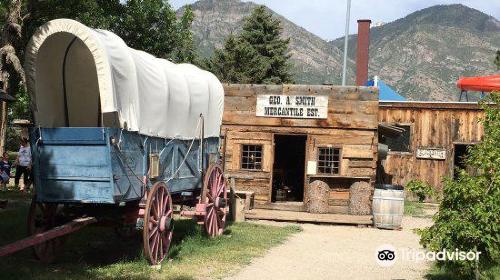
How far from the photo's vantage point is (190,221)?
1299 centimetres

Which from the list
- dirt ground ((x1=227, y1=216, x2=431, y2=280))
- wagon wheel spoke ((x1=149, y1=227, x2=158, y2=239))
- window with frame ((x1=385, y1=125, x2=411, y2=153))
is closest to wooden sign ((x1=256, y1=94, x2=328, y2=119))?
dirt ground ((x1=227, y1=216, x2=431, y2=280))

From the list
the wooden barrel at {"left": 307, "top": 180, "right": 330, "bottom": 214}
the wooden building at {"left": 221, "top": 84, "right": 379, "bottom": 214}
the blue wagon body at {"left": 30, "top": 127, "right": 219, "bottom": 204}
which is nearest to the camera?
the blue wagon body at {"left": 30, "top": 127, "right": 219, "bottom": 204}

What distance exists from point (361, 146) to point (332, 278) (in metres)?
7.76

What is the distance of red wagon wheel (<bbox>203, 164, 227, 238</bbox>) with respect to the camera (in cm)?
1051

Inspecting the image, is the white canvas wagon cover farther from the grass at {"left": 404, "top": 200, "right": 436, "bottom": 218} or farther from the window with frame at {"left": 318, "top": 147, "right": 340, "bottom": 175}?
the grass at {"left": 404, "top": 200, "right": 436, "bottom": 218}

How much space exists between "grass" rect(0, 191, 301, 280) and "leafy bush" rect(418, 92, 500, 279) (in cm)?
315

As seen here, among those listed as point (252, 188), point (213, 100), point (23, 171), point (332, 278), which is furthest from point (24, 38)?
point (332, 278)

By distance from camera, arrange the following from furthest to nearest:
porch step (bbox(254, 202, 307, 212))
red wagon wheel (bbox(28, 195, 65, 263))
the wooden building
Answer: porch step (bbox(254, 202, 307, 212)) → the wooden building → red wagon wheel (bbox(28, 195, 65, 263))

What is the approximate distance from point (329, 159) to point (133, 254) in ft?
26.2

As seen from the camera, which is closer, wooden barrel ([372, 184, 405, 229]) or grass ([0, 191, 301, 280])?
grass ([0, 191, 301, 280])

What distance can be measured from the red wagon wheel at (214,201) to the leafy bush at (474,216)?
4.59 metres

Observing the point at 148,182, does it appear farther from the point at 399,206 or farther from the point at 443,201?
the point at 399,206

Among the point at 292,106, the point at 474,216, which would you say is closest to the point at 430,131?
the point at 292,106

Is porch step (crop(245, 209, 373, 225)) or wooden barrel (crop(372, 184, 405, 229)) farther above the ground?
wooden barrel (crop(372, 184, 405, 229))
